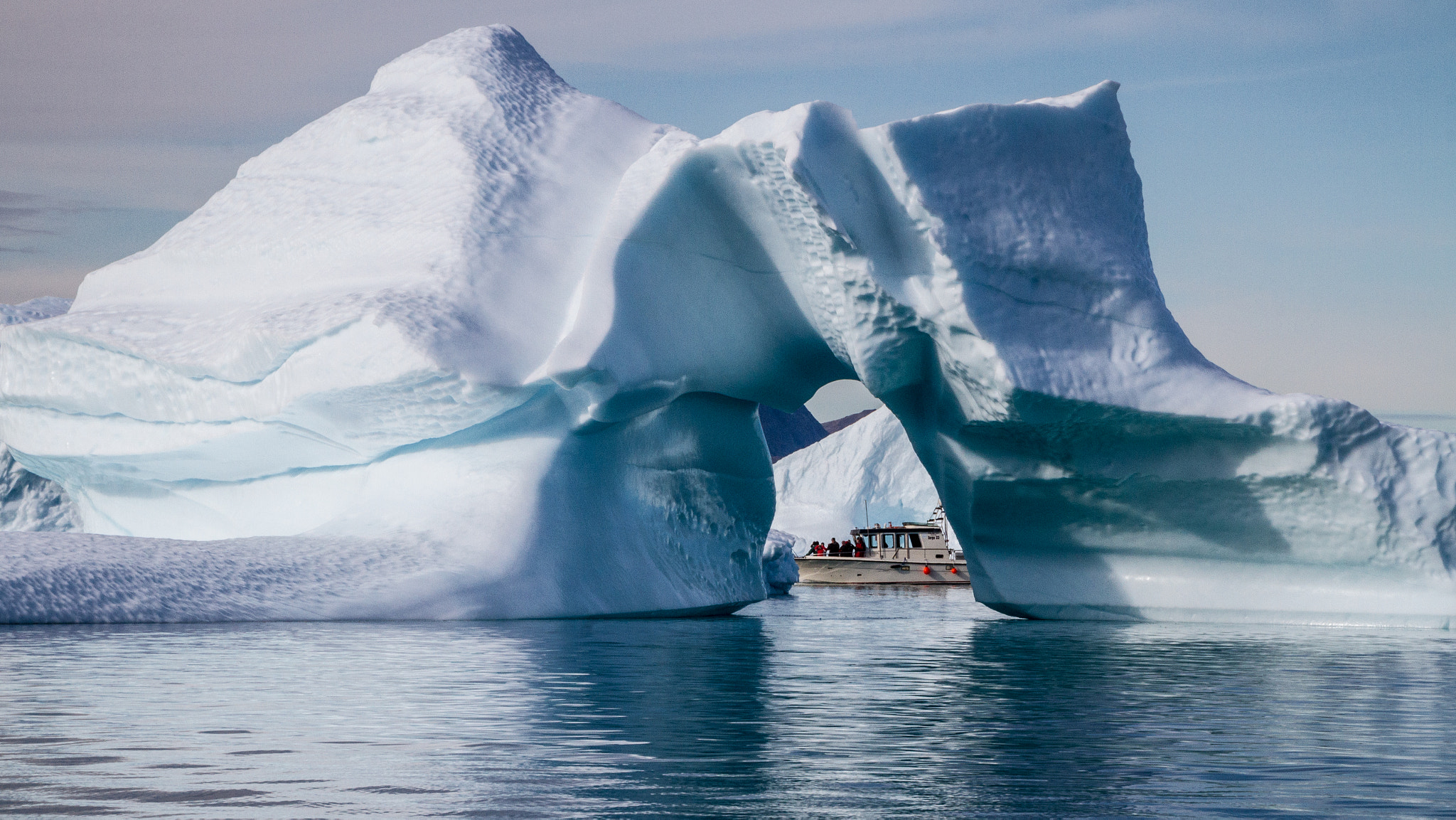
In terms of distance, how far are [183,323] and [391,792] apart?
1043 cm

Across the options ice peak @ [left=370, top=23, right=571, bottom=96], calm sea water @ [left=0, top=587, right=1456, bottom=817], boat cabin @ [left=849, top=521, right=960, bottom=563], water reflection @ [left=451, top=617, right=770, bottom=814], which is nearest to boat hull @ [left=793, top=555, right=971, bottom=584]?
boat cabin @ [left=849, top=521, right=960, bottom=563]

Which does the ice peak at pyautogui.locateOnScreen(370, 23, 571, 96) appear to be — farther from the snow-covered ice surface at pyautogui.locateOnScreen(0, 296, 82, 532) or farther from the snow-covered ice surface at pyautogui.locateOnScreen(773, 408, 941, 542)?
the snow-covered ice surface at pyautogui.locateOnScreen(773, 408, 941, 542)

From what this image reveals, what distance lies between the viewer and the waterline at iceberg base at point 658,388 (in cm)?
1023

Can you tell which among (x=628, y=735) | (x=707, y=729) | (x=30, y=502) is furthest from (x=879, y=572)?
(x=628, y=735)

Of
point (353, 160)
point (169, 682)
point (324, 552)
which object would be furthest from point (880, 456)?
point (169, 682)

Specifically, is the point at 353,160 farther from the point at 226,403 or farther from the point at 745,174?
the point at 745,174

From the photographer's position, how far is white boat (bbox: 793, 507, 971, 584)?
30.8 m

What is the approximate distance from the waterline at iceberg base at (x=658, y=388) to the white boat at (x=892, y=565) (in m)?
17.2

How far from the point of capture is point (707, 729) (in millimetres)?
4402

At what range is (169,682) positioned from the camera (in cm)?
563

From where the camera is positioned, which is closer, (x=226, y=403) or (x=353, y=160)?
(x=226, y=403)

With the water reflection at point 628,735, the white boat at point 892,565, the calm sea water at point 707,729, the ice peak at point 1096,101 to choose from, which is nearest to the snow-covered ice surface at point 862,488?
the white boat at point 892,565

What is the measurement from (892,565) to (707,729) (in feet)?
88.0

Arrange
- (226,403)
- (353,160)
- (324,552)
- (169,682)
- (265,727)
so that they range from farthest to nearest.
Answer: (353,160)
(226,403)
(324,552)
(169,682)
(265,727)
